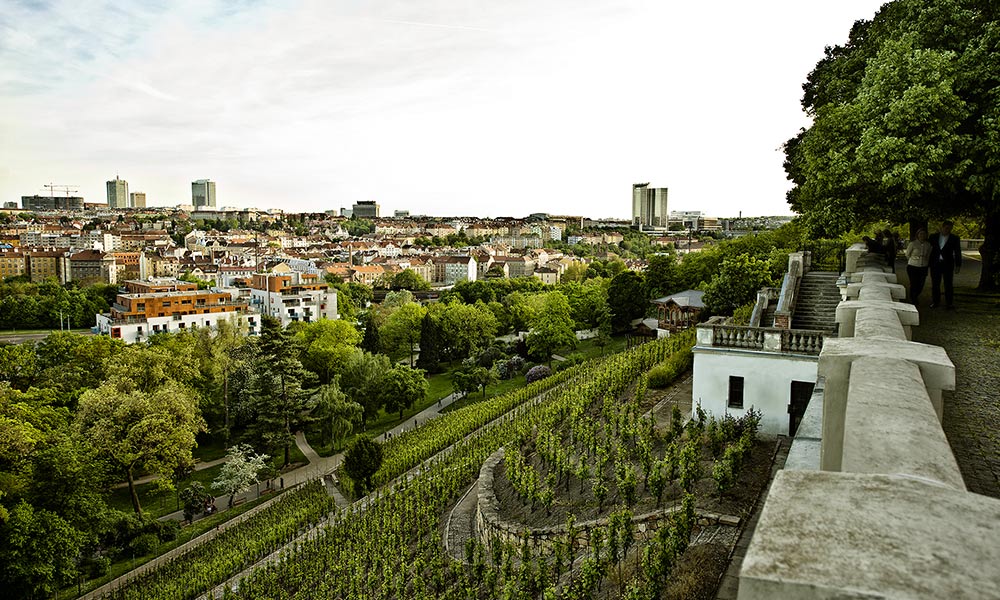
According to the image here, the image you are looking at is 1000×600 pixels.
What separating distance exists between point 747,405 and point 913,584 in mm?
11967

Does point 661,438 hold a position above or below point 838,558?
below

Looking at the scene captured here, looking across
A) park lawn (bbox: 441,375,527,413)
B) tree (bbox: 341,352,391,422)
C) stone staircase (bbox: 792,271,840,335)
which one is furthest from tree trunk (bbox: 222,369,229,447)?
stone staircase (bbox: 792,271,840,335)

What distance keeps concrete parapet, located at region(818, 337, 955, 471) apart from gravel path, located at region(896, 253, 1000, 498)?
1.08 meters

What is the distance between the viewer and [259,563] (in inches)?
643

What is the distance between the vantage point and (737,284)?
24.5 m

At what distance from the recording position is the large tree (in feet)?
29.4

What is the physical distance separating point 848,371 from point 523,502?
977 centimetres

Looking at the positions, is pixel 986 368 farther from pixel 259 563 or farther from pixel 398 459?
pixel 398 459

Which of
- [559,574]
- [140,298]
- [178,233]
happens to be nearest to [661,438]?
[559,574]

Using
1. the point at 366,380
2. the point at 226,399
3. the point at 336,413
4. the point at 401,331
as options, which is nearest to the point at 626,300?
the point at 401,331

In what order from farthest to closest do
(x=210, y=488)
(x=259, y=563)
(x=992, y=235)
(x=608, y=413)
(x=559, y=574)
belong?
(x=210, y=488)
(x=259, y=563)
(x=608, y=413)
(x=992, y=235)
(x=559, y=574)

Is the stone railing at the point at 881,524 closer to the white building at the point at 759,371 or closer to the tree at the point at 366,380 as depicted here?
the white building at the point at 759,371

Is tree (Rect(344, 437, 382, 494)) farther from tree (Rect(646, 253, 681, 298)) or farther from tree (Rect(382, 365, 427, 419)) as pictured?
tree (Rect(646, 253, 681, 298))

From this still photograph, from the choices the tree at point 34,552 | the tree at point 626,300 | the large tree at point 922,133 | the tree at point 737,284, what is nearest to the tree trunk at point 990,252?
the large tree at point 922,133
